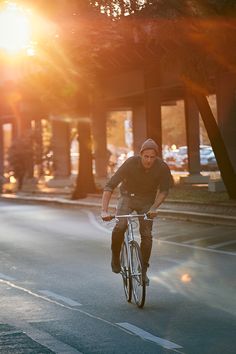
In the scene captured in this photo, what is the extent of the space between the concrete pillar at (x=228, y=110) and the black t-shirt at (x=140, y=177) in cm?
1864

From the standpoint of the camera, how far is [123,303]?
9531 millimetres

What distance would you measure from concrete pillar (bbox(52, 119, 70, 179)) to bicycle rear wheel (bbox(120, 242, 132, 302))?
36.2m

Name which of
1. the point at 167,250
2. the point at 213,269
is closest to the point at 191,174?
the point at 167,250

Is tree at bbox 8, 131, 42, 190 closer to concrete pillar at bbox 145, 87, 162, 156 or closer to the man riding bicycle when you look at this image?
concrete pillar at bbox 145, 87, 162, 156

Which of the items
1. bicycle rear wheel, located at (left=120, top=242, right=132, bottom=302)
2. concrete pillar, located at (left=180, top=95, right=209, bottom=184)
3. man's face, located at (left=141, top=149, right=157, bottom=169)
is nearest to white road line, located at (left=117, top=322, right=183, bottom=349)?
bicycle rear wheel, located at (left=120, top=242, right=132, bottom=302)

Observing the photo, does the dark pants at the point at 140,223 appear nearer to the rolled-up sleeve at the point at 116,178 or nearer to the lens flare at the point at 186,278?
the rolled-up sleeve at the point at 116,178

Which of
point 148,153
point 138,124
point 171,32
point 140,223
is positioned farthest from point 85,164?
point 148,153

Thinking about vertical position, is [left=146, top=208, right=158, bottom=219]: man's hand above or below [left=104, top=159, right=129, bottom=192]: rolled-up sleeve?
below

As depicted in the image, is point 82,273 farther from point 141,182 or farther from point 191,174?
point 191,174

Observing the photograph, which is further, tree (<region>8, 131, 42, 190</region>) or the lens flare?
tree (<region>8, 131, 42, 190</region>)

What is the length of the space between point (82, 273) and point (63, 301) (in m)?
2.49

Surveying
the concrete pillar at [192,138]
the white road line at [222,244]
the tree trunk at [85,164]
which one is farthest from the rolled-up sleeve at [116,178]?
the concrete pillar at [192,138]

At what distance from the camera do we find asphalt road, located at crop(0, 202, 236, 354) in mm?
7461

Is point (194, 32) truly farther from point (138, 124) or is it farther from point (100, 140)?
point (138, 124)
